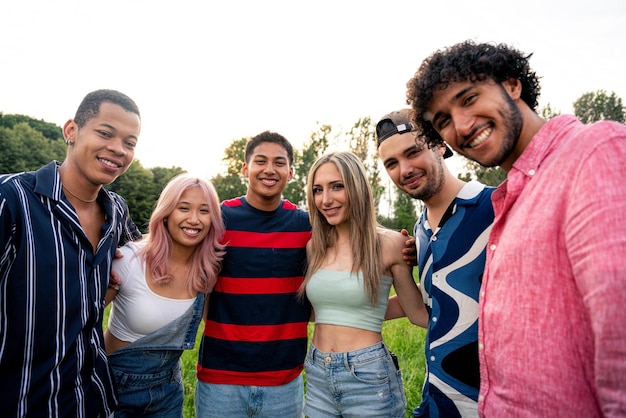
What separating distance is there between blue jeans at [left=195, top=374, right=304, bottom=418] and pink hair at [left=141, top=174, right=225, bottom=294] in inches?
34.7

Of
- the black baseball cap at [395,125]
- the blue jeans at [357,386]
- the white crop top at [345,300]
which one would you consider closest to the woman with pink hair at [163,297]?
the white crop top at [345,300]

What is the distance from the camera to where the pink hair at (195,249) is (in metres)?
3.10

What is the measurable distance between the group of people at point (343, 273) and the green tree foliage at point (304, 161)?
108 feet

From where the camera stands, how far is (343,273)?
10.0 ft

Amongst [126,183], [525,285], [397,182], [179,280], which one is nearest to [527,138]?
[525,285]

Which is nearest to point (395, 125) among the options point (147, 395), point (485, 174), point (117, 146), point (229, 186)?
point (117, 146)

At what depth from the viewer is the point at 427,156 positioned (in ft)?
9.32

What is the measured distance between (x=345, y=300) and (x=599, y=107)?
4995 centimetres

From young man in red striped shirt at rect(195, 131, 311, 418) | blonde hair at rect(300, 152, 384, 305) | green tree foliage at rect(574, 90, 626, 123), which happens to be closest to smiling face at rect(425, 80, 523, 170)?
blonde hair at rect(300, 152, 384, 305)

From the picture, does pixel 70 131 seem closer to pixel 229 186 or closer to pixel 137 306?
pixel 137 306

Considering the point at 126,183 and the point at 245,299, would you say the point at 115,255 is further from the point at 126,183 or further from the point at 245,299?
the point at 126,183

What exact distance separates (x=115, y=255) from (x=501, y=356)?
2.90 meters

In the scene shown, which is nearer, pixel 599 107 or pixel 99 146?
pixel 99 146

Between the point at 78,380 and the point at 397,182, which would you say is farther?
the point at 397,182
